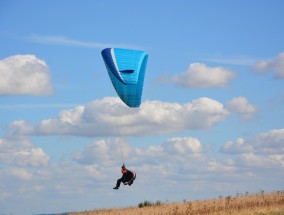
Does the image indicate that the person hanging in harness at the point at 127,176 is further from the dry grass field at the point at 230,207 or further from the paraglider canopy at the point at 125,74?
the paraglider canopy at the point at 125,74

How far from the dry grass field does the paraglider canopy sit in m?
5.59

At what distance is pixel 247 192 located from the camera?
1471 inches

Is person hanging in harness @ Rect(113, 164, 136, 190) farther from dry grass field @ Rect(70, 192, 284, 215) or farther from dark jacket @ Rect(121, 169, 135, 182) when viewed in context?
dry grass field @ Rect(70, 192, 284, 215)

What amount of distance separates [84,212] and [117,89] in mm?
8368

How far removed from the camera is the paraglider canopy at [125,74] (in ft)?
111

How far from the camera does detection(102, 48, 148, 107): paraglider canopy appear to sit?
34.0 m

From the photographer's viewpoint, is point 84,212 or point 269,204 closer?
point 269,204

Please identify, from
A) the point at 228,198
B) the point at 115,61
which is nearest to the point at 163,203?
the point at 228,198

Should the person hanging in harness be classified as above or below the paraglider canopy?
below

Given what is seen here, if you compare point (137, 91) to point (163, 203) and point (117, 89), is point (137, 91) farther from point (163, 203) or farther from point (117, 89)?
point (163, 203)

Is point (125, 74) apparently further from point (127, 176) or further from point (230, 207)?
point (230, 207)

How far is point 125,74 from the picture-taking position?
34.3m

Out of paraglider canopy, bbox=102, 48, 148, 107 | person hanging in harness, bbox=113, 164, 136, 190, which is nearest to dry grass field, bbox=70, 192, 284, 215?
person hanging in harness, bbox=113, 164, 136, 190

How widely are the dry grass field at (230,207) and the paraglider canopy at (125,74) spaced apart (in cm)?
559
